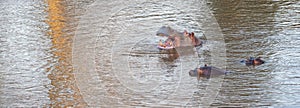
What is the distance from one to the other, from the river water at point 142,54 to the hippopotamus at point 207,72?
0.55ft

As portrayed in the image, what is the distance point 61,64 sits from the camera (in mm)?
13352

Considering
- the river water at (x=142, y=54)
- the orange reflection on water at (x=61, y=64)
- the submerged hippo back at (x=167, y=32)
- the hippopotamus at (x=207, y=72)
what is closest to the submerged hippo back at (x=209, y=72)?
the hippopotamus at (x=207, y=72)

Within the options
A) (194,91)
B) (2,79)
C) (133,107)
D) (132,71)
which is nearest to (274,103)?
(194,91)

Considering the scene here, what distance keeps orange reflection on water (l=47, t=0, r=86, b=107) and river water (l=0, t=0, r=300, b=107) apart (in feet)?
0.06

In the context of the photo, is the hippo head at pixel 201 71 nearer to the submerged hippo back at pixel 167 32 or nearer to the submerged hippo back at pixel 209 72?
the submerged hippo back at pixel 209 72

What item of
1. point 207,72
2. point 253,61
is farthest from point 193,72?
point 253,61

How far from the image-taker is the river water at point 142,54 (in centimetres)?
1134

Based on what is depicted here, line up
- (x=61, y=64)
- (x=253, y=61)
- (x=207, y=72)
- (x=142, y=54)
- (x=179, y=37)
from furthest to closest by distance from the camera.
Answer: (x=179, y=37) → (x=142, y=54) → (x=61, y=64) → (x=253, y=61) → (x=207, y=72)

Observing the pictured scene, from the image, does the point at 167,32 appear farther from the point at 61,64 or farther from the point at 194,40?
the point at 61,64

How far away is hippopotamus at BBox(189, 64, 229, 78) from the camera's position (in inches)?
487

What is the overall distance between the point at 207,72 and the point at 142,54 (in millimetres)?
2016

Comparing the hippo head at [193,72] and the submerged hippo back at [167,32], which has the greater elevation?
the submerged hippo back at [167,32]

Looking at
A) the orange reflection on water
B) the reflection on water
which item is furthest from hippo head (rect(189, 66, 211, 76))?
the orange reflection on water

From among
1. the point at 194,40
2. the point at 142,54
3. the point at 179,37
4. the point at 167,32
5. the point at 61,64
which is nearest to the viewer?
the point at 61,64
